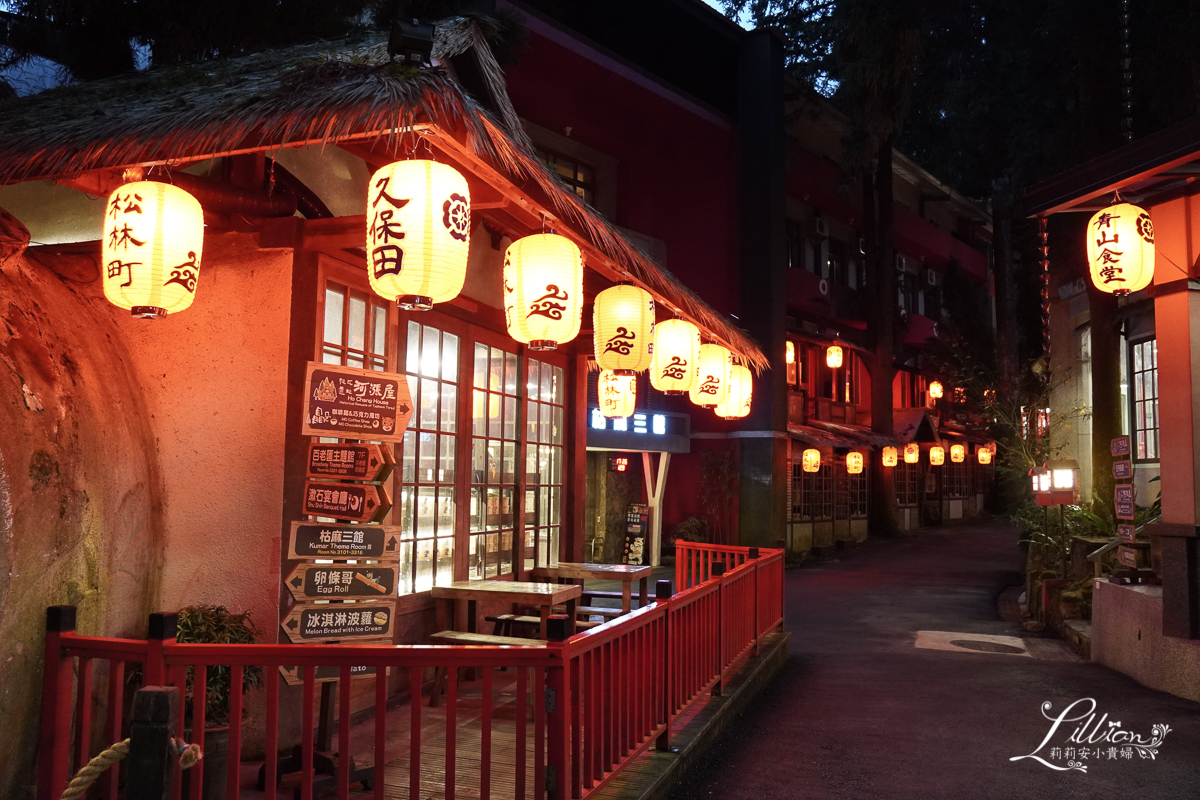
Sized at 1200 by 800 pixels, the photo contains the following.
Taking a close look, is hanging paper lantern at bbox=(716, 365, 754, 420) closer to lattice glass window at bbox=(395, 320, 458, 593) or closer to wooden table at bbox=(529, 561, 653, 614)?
wooden table at bbox=(529, 561, 653, 614)

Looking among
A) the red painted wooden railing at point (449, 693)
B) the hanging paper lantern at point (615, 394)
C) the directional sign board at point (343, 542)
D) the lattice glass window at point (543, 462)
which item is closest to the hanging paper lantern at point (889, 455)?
the hanging paper lantern at point (615, 394)

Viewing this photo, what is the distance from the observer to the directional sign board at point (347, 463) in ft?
19.3

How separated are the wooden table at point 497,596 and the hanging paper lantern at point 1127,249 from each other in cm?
626

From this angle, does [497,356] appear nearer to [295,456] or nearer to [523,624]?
[523,624]

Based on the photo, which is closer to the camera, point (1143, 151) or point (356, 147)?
point (356, 147)

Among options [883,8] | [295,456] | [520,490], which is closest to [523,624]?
[520,490]

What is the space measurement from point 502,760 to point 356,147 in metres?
4.20

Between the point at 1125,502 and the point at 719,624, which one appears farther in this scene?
the point at 1125,502

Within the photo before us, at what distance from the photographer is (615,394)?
14.2m

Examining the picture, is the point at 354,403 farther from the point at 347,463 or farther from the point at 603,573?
the point at 603,573

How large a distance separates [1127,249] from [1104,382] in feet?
25.5

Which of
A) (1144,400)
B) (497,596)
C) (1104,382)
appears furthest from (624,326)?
(1144,400)

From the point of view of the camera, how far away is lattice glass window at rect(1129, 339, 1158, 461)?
1631 cm

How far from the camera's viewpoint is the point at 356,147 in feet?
20.2
